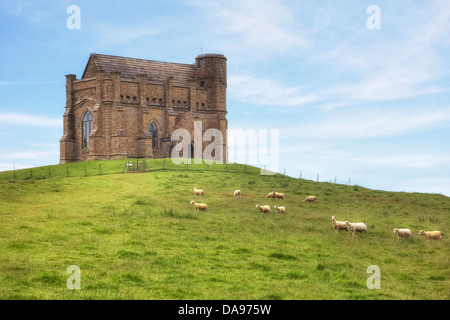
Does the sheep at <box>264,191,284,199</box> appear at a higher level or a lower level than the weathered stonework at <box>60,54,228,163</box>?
lower

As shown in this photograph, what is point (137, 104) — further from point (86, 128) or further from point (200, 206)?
point (200, 206)

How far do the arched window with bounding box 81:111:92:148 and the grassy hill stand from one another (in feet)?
101

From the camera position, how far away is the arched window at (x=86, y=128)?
69.4 metres

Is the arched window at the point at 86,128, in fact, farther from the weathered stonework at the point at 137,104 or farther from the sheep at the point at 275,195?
the sheep at the point at 275,195

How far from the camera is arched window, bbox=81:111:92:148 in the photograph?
6938 cm

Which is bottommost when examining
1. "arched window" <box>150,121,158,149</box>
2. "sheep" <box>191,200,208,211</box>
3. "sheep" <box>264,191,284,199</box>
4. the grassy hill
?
the grassy hill

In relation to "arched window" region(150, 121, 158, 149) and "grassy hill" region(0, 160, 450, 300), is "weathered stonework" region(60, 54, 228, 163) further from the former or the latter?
"grassy hill" region(0, 160, 450, 300)

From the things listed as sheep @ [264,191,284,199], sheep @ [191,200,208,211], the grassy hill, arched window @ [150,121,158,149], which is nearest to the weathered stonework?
arched window @ [150,121,158,149]

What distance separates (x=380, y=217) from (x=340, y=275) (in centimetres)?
1546

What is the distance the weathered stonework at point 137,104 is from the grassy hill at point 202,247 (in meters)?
28.5

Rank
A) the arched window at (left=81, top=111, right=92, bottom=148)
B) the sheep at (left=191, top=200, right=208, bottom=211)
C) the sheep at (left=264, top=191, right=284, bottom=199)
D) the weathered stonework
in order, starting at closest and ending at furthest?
the sheep at (left=191, top=200, right=208, bottom=211), the sheep at (left=264, top=191, right=284, bottom=199), the weathered stonework, the arched window at (left=81, top=111, right=92, bottom=148)

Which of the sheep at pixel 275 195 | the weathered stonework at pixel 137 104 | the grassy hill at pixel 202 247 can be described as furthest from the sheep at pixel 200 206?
the weathered stonework at pixel 137 104

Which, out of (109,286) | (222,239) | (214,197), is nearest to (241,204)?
(214,197)
